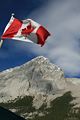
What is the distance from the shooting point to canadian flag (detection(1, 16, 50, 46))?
34.2 m

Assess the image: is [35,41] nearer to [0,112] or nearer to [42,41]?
[42,41]

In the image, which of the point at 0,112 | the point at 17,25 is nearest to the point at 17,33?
the point at 17,25

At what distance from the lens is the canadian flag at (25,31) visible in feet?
112

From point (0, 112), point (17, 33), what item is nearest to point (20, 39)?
point (17, 33)

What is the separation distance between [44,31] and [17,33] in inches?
108

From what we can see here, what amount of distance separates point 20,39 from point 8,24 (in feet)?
6.93

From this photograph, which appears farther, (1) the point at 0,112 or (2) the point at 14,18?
(1) the point at 0,112

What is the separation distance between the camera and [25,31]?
116 ft

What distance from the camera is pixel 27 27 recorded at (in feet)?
117

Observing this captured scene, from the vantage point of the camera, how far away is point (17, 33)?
114 feet

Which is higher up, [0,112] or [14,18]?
[14,18]

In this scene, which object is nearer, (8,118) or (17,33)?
(17,33)

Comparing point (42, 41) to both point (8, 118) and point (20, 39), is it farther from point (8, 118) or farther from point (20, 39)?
point (8, 118)

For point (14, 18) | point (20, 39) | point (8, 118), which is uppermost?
point (14, 18)
